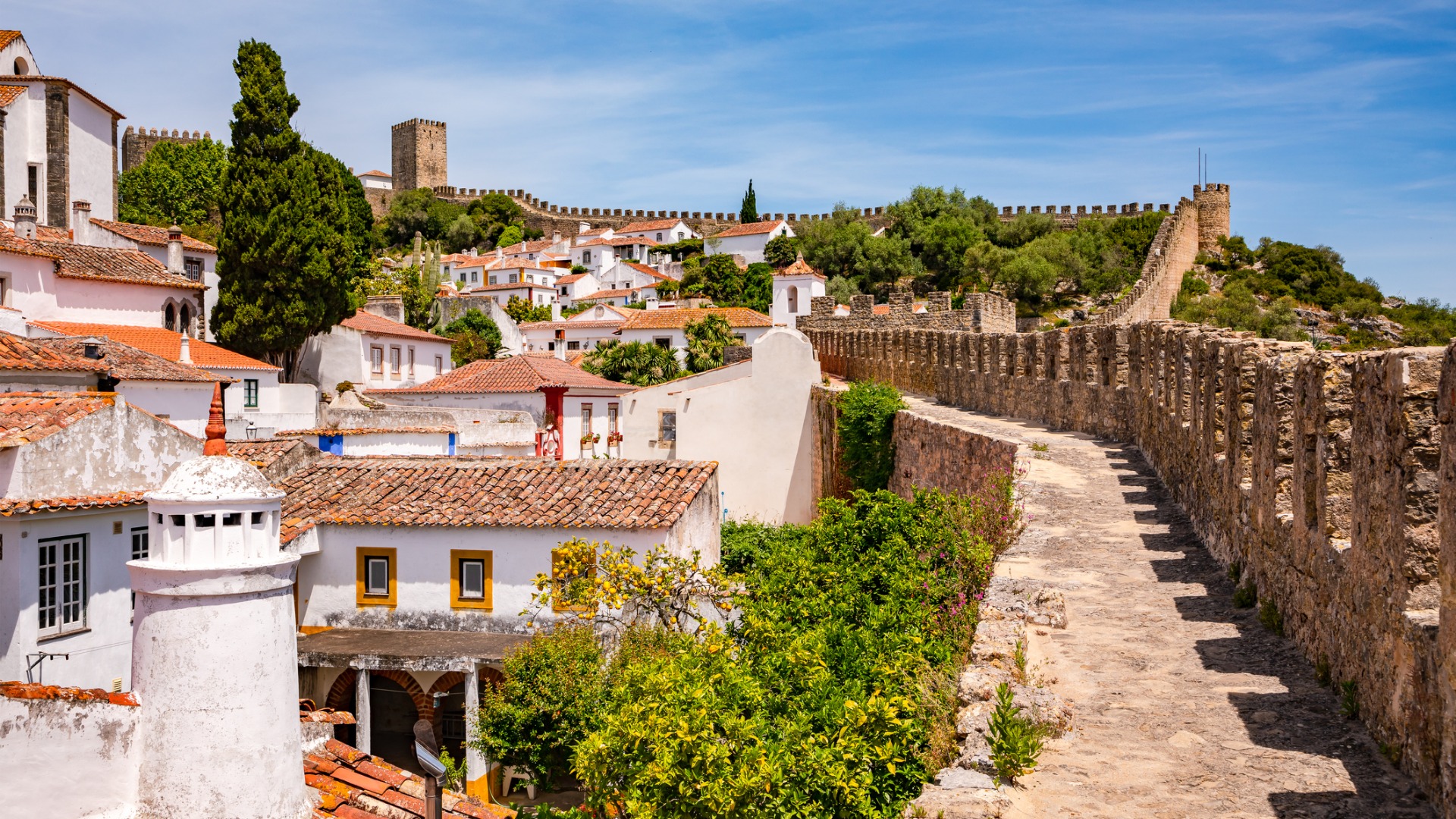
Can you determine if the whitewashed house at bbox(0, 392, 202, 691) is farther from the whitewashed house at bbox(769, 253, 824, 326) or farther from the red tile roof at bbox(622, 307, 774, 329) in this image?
the whitewashed house at bbox(769, 253, 824, 326)

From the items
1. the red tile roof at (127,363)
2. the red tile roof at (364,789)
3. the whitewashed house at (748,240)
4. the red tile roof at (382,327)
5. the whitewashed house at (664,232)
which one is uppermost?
the whitewashed house at (664,232)

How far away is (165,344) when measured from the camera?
3112 cm

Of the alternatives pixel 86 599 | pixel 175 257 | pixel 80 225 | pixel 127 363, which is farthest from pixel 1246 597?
pixel 80 225

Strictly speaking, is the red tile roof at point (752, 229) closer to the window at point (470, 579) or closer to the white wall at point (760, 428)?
the white wall at point (760, 428)

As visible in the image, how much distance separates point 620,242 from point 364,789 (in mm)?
85654

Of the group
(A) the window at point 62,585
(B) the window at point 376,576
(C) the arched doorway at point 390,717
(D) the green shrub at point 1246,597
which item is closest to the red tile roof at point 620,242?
(B) the window at point 376,576

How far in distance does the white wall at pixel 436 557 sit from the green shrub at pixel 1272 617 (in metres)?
10.3

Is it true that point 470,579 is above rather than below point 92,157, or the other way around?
below

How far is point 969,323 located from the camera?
37.8 m

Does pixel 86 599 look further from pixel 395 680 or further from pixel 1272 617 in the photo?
pixel 1272 617

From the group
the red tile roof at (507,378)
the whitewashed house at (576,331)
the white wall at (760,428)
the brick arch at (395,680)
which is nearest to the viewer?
the brick arch at (395,680)

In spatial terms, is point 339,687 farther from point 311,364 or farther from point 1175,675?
point 311,364

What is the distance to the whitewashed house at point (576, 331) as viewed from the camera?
60.6 m

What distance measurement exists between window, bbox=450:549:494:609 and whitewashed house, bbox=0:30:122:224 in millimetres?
33512
